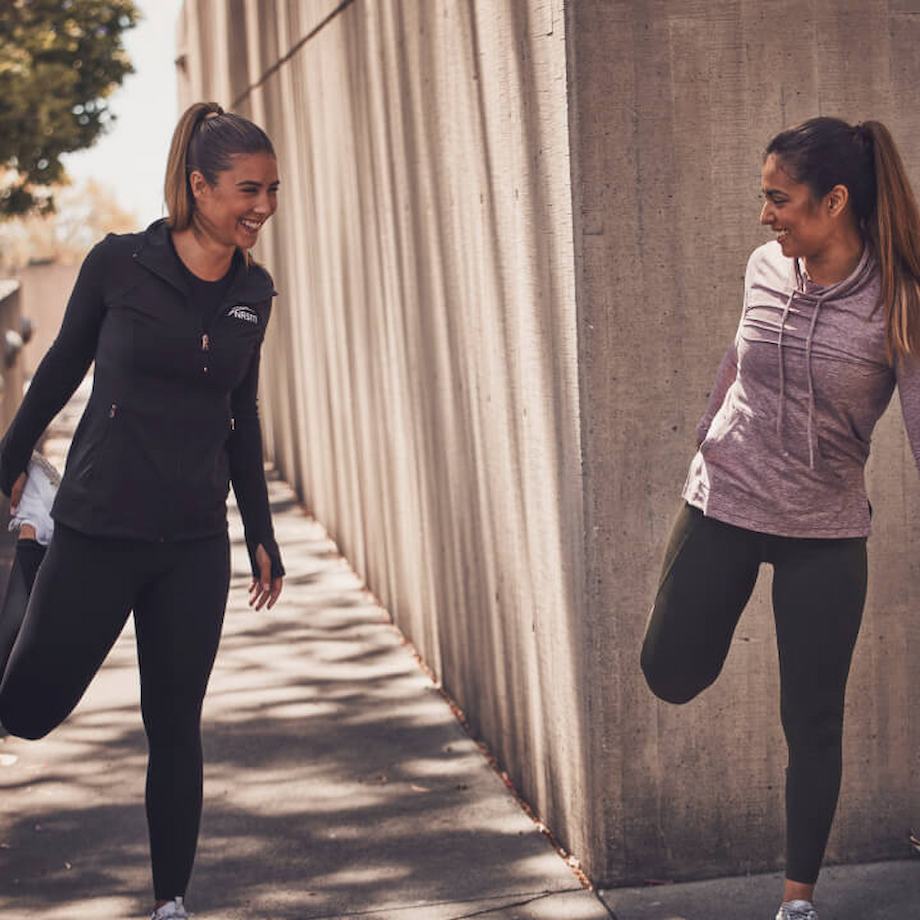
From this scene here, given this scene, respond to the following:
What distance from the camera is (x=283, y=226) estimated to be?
515 inches

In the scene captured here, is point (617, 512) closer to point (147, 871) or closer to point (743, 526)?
point (743, 526)

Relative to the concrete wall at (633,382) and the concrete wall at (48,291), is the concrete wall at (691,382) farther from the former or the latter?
the concrete wall at (48,291)

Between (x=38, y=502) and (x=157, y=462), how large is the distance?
383 millimetres

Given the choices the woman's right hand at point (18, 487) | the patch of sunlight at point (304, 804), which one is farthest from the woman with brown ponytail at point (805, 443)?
the patch of sunlight at point (304, 804)

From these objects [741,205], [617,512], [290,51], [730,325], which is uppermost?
[290,51]

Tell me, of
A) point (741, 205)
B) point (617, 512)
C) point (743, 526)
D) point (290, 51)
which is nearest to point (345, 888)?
point (617, 512)

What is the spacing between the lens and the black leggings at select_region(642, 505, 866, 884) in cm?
437

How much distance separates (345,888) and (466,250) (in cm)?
230

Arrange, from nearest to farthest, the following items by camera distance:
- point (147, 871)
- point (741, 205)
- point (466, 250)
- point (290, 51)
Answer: point (741, 205) → point (147, 871) → point (466, 250) → point (290, 51)

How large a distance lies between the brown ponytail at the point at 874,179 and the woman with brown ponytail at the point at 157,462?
4.01ft

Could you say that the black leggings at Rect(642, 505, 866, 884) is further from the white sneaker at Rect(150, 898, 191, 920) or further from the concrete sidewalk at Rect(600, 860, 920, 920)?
the white sneaker at Rect(150, 898, 191, 920)

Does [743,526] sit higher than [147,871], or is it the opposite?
[743,526]

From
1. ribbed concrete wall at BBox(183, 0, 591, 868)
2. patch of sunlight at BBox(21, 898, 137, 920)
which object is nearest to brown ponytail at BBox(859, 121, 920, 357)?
ribbed concrete wall at BBox(183, 0, 591, 868)

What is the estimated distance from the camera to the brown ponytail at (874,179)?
4141mm
